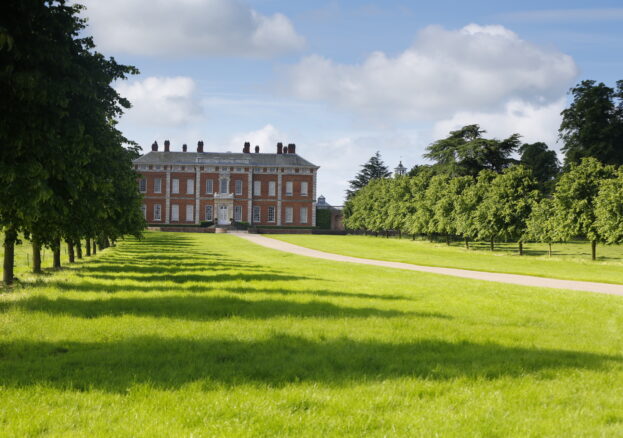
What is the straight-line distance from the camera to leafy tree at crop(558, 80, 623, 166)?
49.9m

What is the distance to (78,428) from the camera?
14.6 ft

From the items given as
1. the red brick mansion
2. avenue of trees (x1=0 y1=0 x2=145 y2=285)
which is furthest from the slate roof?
avenue of trees (x1=0 y1=0 x2=145 y2=285)

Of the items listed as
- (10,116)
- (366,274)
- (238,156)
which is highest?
(238,156)

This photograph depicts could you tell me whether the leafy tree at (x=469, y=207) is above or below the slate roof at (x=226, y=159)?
below

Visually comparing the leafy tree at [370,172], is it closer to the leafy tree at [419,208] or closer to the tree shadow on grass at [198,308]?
the leafy tree at [419,208]

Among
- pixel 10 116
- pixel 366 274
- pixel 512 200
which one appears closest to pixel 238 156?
pixel 512 200

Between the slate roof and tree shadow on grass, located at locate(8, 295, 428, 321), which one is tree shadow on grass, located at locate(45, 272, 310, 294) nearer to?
tree shadow on grass, located at locate(8, 295, 428, 321)

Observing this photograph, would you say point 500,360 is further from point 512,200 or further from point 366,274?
point 512,200

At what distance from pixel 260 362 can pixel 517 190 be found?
3400cm

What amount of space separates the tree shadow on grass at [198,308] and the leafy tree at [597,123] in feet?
150

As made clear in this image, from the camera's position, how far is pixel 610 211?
2977cm

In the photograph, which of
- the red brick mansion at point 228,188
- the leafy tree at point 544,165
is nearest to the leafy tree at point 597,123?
the leafy tree at point 544,165

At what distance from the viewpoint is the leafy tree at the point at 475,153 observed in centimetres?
5253

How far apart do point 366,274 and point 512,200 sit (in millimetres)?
21810
